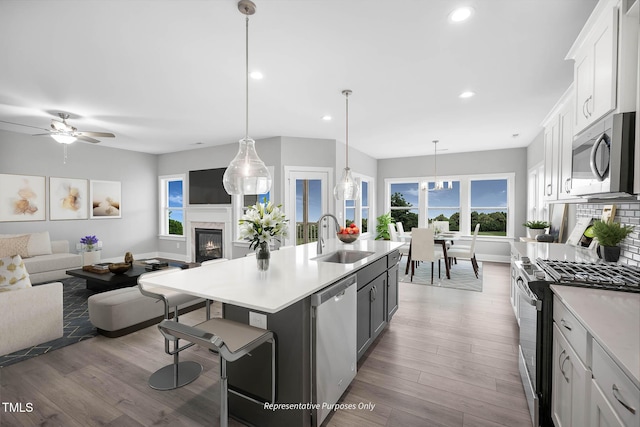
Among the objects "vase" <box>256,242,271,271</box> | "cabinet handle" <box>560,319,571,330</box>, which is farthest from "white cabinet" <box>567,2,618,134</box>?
"vase" <box>256,242,271,271</box>

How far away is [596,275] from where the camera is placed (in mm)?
1730

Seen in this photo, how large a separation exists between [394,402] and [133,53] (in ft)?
Result: 11.8

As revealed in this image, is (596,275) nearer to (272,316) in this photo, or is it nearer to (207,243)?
(272,316)

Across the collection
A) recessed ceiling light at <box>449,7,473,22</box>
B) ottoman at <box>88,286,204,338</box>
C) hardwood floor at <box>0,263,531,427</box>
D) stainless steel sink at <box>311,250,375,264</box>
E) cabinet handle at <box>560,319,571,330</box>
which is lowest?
hardwood floor at <box>0,263,531,427</box>

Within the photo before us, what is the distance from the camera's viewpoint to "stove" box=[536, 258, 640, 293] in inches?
60.4

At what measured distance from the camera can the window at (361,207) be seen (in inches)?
264

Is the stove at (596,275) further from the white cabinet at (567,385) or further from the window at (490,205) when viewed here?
the window at (490,205)

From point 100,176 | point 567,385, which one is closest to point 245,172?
point 567,385

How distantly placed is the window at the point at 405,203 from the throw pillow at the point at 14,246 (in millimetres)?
7854

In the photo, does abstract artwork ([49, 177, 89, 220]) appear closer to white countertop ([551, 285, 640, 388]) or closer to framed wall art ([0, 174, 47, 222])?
framed wall art ([0, 174, 47, 222])

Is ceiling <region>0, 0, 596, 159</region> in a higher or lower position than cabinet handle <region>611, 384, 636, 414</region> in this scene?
higher

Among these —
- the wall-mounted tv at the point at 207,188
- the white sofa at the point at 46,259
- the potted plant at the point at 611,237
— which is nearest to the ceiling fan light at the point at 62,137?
the white sofa at the point at 46,259

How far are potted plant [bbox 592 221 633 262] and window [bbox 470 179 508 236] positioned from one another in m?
5.18

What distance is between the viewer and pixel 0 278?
102 inches
